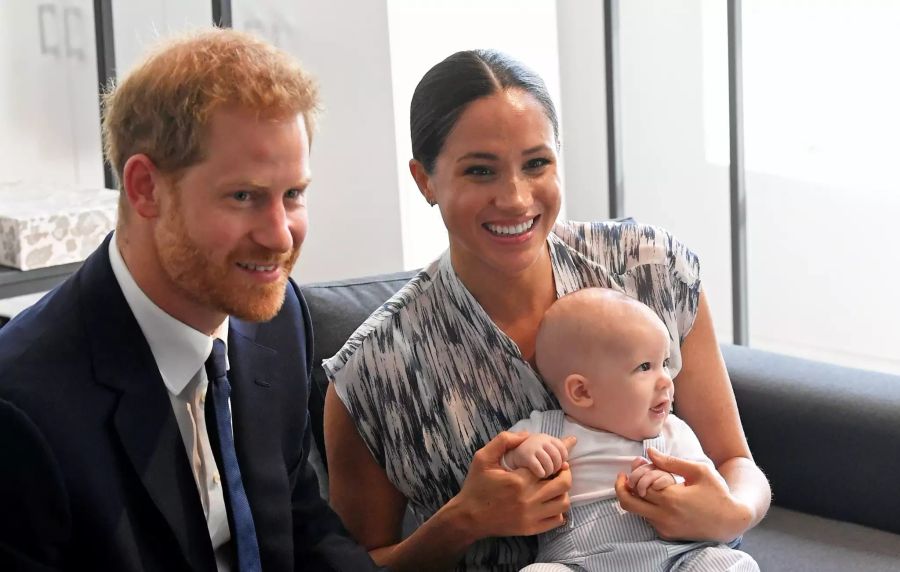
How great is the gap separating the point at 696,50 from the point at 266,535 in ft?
12.7

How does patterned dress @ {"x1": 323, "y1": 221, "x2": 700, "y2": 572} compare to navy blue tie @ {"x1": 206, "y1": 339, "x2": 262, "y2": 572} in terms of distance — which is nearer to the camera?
navy blue tie @ {"x1": 206, "y1": 339, "x2": 262, "y2": 572}

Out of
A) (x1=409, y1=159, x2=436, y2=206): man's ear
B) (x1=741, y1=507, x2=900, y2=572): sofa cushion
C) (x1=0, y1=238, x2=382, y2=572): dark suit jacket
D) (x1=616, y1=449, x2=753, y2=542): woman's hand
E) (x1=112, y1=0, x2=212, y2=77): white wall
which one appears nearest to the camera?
(x1=0, y1=238, x2=382, y2=572): dark suit jacket

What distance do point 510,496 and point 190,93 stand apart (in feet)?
2.42

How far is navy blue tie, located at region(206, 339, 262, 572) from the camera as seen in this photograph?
1.55m

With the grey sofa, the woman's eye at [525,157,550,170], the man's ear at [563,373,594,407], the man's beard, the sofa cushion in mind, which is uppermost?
the woman's eye at [525,157,550,170]

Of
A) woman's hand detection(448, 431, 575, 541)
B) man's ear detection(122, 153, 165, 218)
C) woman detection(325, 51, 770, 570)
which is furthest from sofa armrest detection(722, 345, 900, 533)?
man's ear detection(122, 153, 165, 218)

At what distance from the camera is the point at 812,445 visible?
2.33 meters

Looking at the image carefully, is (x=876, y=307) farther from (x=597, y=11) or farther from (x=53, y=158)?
(x=53, y=158)

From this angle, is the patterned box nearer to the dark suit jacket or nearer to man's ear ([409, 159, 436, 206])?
man's ear ([409, 159, 436, 206])

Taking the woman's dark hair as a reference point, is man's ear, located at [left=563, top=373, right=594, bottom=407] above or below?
below

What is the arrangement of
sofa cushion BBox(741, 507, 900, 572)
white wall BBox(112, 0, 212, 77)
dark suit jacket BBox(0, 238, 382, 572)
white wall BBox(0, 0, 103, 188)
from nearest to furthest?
dark suit jacket BBox(0, 238, 382, 572) → sofa cushion BBox(741, 507, 900, 572) → white wall BBox(0, 0, 103, 188) → white wall BBox(112, 0, 212, 77)

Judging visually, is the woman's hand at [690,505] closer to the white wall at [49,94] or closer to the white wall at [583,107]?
the white wall at [49,94]

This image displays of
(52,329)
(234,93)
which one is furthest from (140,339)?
(234,93)

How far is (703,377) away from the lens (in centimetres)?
206
